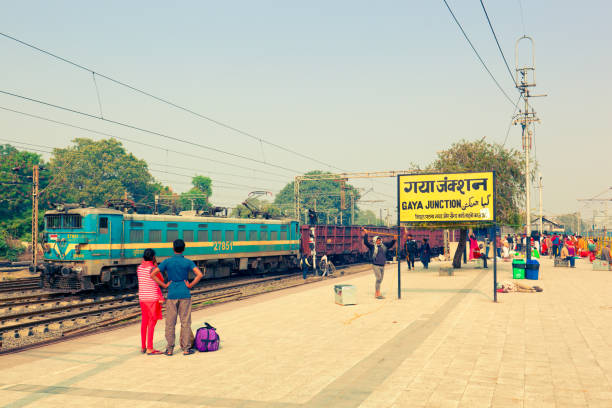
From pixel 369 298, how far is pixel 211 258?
10.1 m

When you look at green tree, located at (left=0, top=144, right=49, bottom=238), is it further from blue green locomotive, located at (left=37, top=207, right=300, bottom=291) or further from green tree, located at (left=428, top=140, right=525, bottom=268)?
green tree, located at (left=428, top=140, right=525, bottom=268)

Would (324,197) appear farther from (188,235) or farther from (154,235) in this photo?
(154,235)

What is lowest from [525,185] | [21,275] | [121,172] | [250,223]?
[21,275]

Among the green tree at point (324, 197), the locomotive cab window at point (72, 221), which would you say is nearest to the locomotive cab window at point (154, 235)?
the locomotive cab window at point (72, 221)

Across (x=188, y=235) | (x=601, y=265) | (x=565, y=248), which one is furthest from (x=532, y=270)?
(x=188, y=235)

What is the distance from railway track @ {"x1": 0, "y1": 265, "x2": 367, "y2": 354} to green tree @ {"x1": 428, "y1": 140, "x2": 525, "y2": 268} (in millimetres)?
14547

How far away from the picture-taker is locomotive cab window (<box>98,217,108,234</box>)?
18.6 m

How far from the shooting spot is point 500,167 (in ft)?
93.2

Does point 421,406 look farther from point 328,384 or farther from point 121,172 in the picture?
point 121,172

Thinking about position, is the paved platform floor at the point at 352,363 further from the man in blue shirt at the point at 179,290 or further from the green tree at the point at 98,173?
the green tree at the point at 98,173

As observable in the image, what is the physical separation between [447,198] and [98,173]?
69607mm

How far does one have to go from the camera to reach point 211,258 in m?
24.2

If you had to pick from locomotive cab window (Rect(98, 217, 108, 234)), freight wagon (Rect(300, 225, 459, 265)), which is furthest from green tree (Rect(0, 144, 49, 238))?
locomotive cab window (Rect(98, 217, 108, 234))

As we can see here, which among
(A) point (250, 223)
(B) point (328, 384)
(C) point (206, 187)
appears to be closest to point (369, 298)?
(B) point (328, 384)
